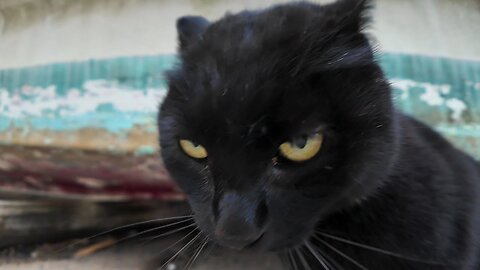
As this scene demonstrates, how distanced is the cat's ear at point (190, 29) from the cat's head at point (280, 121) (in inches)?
1.8

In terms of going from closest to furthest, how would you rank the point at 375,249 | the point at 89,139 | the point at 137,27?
the point at 375,249 < the point at 89,139 < the point at 137,27

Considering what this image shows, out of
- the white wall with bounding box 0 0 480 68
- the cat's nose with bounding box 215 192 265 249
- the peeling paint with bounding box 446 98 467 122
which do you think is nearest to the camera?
the cat's nose with bounding box 215 192 265 249

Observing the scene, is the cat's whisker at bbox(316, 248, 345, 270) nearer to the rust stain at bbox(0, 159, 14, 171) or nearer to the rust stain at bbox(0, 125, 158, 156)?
the rust stain at bbox(0, 125, 158, 156)

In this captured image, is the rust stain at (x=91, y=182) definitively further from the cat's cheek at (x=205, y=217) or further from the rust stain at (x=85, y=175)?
the cat's cheek at (x=205, y=217)

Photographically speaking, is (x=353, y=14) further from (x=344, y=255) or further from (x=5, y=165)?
(x=5, y=165)

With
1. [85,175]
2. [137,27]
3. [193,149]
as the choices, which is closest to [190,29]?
[193,149]

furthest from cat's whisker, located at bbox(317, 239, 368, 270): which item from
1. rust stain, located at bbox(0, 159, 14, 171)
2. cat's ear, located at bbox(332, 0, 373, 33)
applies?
rust stain, located at bbox(0, 159, 14, 171)

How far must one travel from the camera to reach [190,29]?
2.40 feet

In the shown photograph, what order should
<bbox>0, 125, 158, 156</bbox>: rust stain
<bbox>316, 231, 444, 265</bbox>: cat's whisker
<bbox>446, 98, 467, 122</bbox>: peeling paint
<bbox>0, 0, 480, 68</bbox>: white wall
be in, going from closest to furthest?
<bbox>316, 231, 444, 265</bbox>: cat's whisker → <bbox>0, 125, 158, 156</bbox>: rust stain → <bbox>446, 98, 467, 122</bbox>: peeling paint → <bbox>0, 0, 480, 68</bbox>: white wall

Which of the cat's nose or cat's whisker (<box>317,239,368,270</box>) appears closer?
the cat's nose

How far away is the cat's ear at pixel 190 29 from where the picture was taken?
694mm

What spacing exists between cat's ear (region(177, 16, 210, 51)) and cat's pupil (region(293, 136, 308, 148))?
0.65 feet

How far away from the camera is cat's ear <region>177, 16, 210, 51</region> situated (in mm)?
694

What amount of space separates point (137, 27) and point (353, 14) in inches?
39.9
